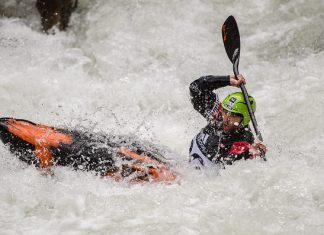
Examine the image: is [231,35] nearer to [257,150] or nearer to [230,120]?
[230,120]

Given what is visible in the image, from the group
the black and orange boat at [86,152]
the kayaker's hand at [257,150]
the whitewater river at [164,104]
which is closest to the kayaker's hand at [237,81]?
the kayaker's hand at [257,150]

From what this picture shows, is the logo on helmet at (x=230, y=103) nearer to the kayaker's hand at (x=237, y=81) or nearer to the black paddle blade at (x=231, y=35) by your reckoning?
the kayaker's hand at (x=237, y=81)

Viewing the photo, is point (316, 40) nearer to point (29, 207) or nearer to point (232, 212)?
point (232, 212)

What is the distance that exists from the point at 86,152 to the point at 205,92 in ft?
3.77

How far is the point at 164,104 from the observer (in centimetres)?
641

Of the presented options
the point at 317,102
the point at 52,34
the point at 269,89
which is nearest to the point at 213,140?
the point at 317,102

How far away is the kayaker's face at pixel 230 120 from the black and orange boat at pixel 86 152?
597 mm

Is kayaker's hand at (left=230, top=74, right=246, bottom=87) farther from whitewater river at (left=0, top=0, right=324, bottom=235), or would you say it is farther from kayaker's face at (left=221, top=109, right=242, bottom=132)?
whitewater river at (left=0, top=0, right=324, bottom=235)

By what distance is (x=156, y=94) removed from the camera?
21.5 ft

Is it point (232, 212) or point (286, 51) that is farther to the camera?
point (286, 51)

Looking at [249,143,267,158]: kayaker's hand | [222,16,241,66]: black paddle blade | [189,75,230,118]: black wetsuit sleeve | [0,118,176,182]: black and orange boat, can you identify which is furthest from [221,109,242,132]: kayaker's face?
[222,16,241,66]: black paddle blade

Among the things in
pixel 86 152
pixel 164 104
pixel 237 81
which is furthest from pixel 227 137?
pixel 164 104

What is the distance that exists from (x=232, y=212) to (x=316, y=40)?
411 centimetres

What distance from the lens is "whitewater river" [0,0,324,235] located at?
380 cm
